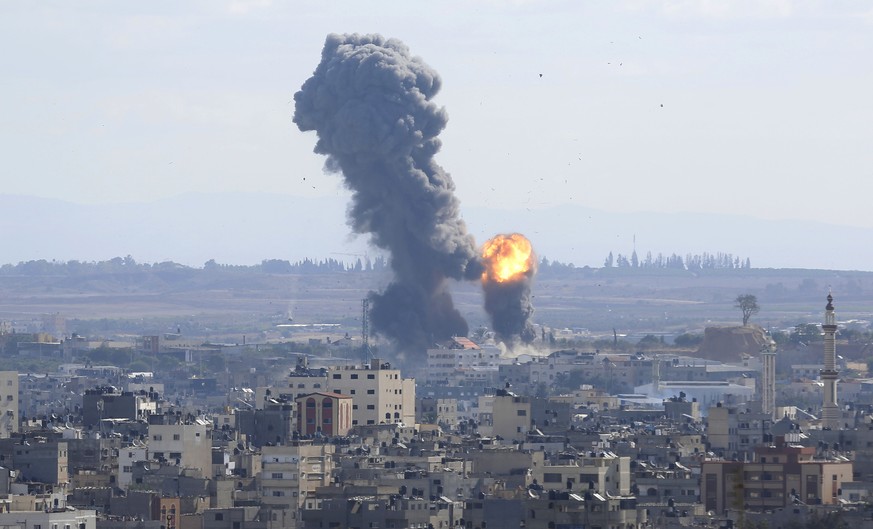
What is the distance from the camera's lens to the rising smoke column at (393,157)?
6383 inches

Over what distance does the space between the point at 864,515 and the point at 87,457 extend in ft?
105

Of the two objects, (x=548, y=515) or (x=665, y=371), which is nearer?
(x=548, y=515)

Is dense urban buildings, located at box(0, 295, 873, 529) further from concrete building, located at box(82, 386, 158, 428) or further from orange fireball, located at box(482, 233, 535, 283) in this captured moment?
orange fireball, located at box(482, 233, 535, 283)

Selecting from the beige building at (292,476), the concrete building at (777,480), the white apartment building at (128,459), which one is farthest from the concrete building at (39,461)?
the concrete building at (777,480)

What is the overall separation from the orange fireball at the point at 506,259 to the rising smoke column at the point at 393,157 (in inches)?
71.5

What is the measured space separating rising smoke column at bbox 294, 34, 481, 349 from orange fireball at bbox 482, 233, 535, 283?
1815 mm

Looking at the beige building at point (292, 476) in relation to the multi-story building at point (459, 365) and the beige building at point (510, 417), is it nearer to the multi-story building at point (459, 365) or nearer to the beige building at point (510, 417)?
the beige building at point (510, 417)

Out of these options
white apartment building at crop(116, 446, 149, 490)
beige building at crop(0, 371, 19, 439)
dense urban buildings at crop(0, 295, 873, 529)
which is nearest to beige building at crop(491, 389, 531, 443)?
dense urban buildings at crop(0, 295, 873, 529)

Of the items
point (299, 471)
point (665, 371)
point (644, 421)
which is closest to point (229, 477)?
point (299, 471)

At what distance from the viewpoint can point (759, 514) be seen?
249ft

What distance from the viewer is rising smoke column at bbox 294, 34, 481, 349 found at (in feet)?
532

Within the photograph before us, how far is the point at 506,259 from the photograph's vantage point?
569ft

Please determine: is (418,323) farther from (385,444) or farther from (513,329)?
(385,444)

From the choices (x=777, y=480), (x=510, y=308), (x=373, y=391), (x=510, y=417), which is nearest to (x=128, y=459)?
(x=777, y=480)
